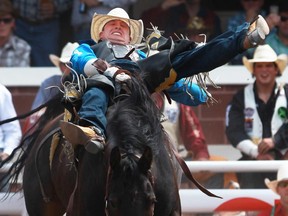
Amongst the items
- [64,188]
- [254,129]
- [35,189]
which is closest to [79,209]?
[64,188]

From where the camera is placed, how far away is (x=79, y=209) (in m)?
6.75

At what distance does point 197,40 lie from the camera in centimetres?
1126

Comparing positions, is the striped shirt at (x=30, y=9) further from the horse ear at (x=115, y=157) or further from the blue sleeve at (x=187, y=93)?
the horse ear at (x=115, y=157)

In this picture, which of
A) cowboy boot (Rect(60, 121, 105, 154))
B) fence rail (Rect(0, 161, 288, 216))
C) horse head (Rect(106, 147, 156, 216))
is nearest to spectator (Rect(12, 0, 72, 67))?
fence rail (Rect(0, 161, 288, 216))

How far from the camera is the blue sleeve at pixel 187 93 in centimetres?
752

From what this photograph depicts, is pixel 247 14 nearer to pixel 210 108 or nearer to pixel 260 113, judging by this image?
pixel 210 108

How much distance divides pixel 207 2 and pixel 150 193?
24.7 feet

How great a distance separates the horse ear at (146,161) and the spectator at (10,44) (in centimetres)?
656

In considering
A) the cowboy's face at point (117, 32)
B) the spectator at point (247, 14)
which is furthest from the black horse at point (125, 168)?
the spectator at point (247, 14)

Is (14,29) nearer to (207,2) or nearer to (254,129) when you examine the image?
(207,2)

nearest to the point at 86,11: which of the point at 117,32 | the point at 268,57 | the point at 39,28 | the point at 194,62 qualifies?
the point at 39,28

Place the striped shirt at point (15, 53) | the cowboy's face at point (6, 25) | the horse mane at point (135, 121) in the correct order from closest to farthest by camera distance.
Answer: the horse mane at point (135, 121), the cowboy's face at point (6, 25), the striped shirt at point (15, 53)

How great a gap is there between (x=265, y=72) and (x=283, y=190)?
250 cm

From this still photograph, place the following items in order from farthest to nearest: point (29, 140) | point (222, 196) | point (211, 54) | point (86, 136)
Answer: point (222, 196)
point (29, 140)
point (211, 54)
point (86, 136)
